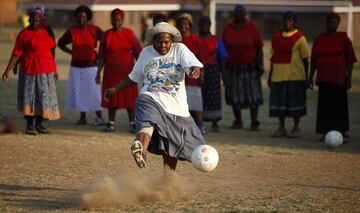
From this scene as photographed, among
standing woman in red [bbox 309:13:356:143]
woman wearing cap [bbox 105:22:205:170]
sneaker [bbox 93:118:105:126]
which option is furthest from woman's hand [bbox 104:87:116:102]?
sneaker [bbox 93:118:105:126]

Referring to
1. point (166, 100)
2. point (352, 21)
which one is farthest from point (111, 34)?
point (352, 21)

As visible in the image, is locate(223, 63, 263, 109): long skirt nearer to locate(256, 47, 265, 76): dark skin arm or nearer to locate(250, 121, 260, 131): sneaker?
locate(256, 47, 265, 76): dark skin arm

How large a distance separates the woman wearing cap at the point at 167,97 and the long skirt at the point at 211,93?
5.29 metres

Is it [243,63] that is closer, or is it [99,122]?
[243,63]

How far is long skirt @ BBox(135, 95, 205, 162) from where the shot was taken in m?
8.09

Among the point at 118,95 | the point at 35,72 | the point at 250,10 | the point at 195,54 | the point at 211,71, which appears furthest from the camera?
the point at 250,10

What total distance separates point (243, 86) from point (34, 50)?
369cm

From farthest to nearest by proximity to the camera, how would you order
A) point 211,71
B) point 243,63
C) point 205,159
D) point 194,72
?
point 243,63
point 211,71
point 194,72
point 205,159

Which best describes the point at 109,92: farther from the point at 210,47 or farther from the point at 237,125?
the point at 237,125

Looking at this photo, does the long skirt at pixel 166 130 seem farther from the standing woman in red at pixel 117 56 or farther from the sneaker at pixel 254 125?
the sneaker at pixel 254 125

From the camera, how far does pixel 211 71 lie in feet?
44.7

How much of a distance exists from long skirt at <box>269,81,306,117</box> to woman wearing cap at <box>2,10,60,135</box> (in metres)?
3.48

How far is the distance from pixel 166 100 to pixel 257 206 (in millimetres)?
1350

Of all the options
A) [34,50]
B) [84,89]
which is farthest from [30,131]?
[84,89]
